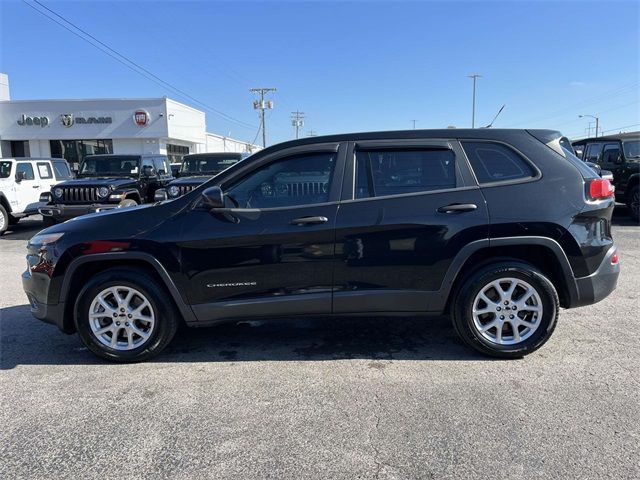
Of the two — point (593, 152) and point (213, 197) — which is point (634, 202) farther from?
point (213, 197)

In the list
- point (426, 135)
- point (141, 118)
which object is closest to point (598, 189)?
point (426, 135)

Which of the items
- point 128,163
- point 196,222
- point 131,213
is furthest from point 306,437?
point 128,163

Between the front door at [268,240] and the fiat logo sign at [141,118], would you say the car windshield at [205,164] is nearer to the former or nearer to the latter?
the front door at [268,240]

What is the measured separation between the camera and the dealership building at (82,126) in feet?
117

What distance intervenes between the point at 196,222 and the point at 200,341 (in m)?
1.29

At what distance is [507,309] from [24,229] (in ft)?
43.2

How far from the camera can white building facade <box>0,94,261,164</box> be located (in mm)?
35594

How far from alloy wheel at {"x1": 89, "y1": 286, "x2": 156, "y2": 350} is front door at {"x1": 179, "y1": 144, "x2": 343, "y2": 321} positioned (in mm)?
442

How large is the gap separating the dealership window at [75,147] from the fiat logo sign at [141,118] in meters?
2.82

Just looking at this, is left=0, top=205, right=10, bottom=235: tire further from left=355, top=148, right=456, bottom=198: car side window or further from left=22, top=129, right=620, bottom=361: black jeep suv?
left=355, top=148, right=456, bottom=198: car side window

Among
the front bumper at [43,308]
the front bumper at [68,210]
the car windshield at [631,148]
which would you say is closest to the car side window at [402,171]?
the front bumper at [43,308]

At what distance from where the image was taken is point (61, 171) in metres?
13.8

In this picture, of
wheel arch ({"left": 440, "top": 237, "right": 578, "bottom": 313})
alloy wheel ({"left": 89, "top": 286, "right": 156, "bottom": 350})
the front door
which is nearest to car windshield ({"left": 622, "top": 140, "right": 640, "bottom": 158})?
wheel arch ({"left": 440, "top": 237, "right": 578, "bottom": 313})

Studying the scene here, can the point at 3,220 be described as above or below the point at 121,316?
above
